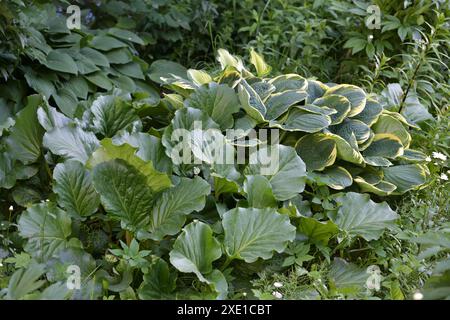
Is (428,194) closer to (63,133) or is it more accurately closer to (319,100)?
(319,100)

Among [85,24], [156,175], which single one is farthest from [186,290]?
[85,24]

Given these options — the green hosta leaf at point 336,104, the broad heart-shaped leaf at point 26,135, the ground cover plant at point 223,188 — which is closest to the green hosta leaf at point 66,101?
the ground cover plant at point 223,188

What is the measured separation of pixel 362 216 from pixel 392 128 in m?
0.75

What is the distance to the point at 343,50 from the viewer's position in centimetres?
508

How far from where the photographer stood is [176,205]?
2.94 meters

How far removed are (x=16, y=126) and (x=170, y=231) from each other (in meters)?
1.04

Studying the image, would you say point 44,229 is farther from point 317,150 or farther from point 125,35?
point 125,35

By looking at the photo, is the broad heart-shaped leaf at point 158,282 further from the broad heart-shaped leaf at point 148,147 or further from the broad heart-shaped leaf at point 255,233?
the broad heart-shaped leaf at point 148,147

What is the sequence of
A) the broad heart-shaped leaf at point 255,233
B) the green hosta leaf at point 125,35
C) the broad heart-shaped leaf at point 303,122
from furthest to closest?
1. the green hosta leaf at point 125,35
2. the broad heart-shaped leaf at point 303,122
3. the broad heart-shaped leaf at point 255,233

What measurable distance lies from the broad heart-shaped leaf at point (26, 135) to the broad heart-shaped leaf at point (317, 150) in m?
1.38

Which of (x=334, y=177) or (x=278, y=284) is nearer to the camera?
(x=278, y=284)

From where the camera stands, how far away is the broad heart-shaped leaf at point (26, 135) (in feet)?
10.6

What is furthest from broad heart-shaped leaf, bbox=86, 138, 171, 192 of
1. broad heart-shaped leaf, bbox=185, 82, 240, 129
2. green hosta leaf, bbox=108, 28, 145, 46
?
green hosta leaf, bbox=108, 28, 145, 46

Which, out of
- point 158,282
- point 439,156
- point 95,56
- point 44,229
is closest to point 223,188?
point 158,282
